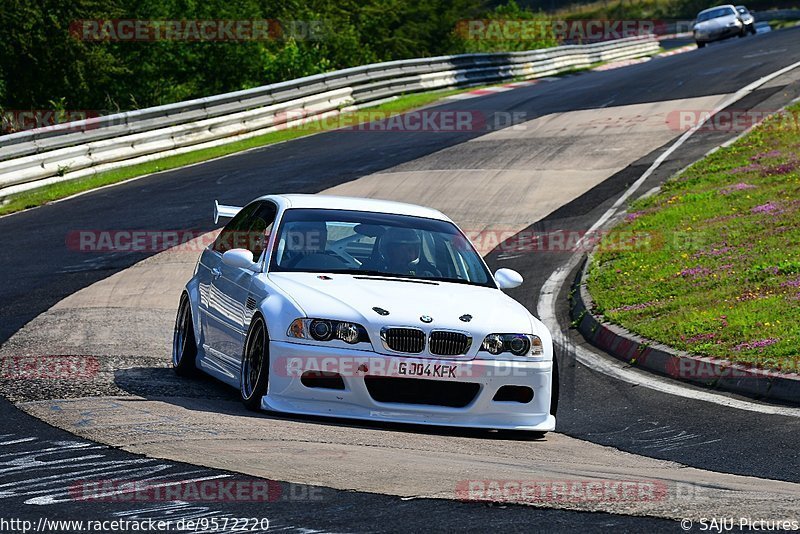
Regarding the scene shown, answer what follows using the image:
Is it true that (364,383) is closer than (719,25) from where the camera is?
Yes

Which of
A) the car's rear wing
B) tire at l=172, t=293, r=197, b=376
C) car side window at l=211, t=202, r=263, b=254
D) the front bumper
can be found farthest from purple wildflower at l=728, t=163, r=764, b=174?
the front bumper

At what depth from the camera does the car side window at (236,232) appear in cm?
1002

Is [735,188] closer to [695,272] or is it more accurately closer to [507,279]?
[695,272]

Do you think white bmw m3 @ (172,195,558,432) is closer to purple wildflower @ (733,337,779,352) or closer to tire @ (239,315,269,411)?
tire @ (239,315,269,411)

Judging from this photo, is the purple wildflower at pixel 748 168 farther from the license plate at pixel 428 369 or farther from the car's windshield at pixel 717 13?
the car's windshield at pixel 717 13

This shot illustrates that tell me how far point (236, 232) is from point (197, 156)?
1666 cm

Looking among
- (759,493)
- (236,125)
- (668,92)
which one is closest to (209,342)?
(759,493)

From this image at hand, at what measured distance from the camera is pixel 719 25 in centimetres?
5409

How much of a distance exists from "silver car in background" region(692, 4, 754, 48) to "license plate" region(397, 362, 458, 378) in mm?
49105

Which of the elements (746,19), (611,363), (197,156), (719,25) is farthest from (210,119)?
(746,19)

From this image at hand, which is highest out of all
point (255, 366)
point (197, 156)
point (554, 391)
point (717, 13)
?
point (255, 366)

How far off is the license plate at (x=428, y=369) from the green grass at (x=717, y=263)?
3389mm

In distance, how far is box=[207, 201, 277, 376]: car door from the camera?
29.1ft

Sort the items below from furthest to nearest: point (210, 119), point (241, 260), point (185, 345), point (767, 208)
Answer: point (210, 119) < point (767, 208) < point (185, 345) < point (241, 260)
